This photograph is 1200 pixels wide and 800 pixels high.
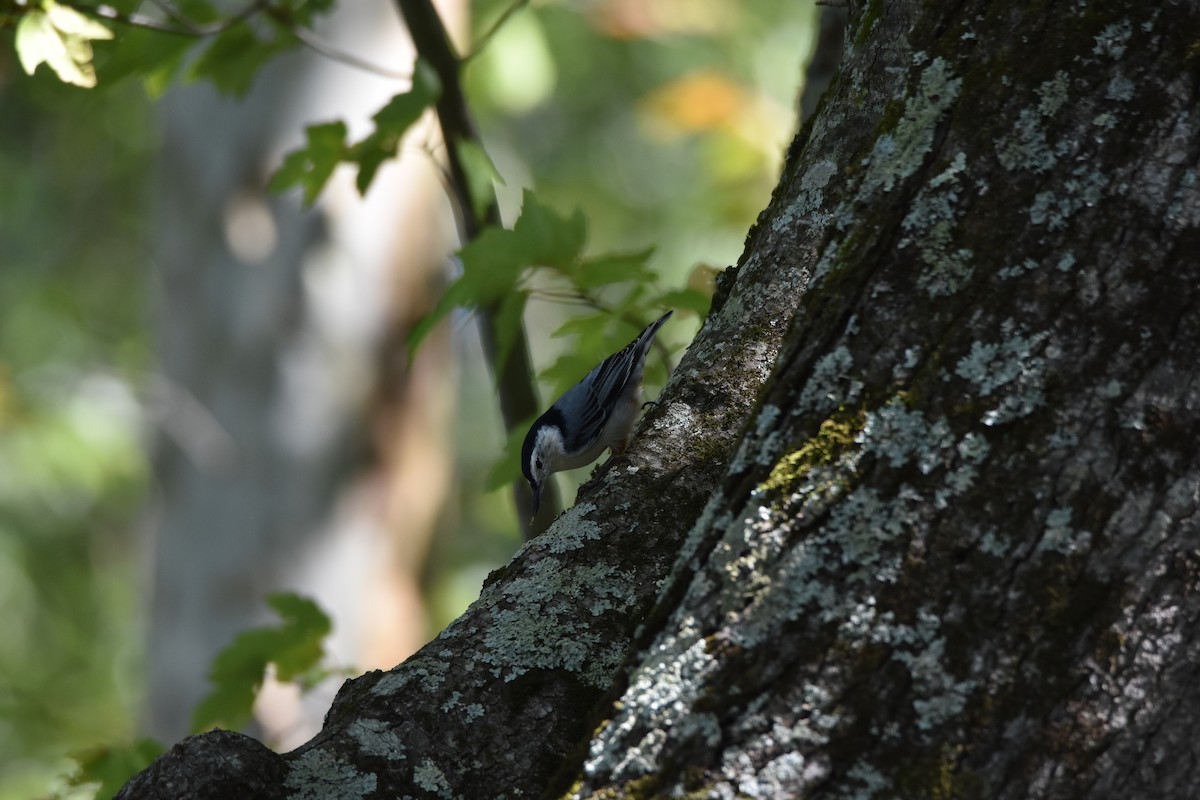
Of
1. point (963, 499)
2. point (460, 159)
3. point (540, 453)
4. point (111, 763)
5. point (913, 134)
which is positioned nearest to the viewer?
point (963, 499)

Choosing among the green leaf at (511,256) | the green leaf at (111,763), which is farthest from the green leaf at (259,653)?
the green leaf at (511,256)

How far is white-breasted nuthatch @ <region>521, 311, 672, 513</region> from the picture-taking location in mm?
3658

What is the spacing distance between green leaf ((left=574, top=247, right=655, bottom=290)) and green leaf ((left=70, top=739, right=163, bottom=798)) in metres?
1.43

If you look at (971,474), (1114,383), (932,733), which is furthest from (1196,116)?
(932,733)

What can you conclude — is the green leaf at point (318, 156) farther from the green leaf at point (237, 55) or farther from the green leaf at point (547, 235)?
the green leaf at point (547, 235)

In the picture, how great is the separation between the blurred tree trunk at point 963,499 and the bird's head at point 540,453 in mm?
1682

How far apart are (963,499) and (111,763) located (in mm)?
2222

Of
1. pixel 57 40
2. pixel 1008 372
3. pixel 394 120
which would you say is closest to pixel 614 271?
pixel 394 120

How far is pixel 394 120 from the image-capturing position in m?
2.51

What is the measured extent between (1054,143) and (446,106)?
196cm

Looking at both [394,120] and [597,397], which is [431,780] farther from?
[597,397]

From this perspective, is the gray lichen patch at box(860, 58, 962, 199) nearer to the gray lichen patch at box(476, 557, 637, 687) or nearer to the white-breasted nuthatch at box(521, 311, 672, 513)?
the gray lichen patch at box(476, 557, 637, 687)

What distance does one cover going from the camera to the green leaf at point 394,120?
2508mm

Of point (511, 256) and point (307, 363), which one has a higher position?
point (307, 363)
